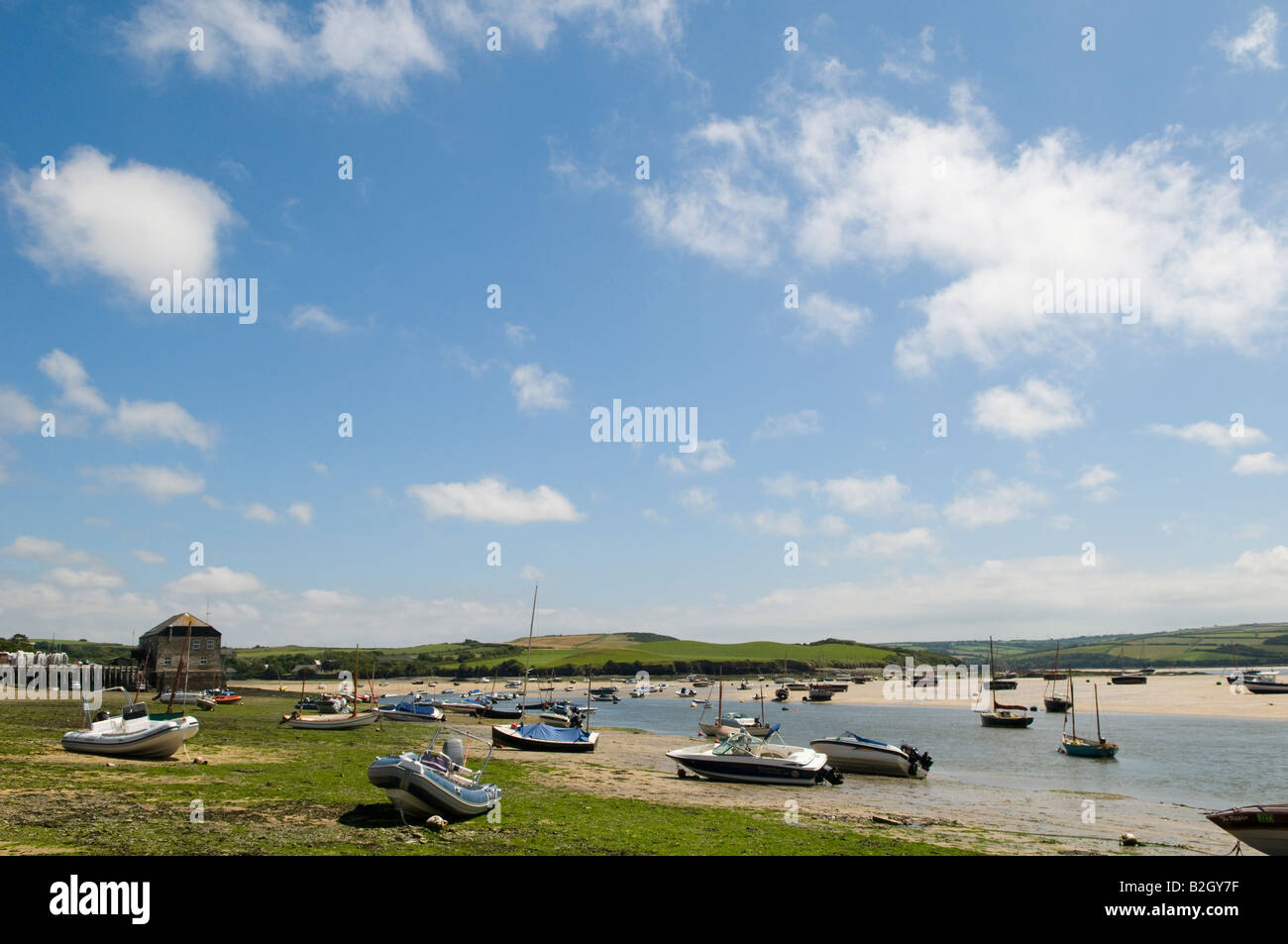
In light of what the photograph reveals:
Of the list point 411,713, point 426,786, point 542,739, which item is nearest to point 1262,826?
point 426,786

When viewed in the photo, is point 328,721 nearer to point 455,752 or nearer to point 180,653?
point 455,752

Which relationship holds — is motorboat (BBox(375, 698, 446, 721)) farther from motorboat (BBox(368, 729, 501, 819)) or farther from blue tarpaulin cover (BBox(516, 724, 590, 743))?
motorboat (BBox(368, 729, 501, 819))

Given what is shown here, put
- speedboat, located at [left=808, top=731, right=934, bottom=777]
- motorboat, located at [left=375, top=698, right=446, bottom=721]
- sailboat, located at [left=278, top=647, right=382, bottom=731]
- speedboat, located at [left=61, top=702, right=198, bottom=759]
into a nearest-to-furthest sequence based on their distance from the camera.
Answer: speedboat, located at [left=61, top=702, right=198, bottom=759] < speedboat, located at [left=808, top=731, right=934, bottom=777] < sailboat, located at [left=278, top=647, right=382, bottom=731] < motorboat, located at [left=375, top=698, right=446, bottom=721]

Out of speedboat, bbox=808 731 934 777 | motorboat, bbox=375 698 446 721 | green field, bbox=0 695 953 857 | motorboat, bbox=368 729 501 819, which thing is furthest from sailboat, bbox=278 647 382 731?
motorboat, bbox=368 729 501 819

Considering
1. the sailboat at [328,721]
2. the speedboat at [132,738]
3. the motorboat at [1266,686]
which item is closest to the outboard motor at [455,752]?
the speedboat at [132,738]

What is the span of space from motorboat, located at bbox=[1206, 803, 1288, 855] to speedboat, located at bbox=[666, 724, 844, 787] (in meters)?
18.7

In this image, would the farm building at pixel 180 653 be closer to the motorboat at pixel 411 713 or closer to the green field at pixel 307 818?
the motorboat at pixel 411 713

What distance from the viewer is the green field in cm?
1770

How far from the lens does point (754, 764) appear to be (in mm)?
37938

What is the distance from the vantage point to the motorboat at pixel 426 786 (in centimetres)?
2042

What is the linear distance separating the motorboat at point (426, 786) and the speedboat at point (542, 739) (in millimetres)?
26426

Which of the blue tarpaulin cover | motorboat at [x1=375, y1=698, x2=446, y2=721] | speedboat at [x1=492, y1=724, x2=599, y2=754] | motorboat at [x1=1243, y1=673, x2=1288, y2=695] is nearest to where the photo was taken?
speedboat at [x1=492, y1=724, x2=599, y2=754]
